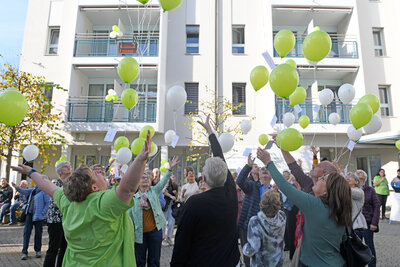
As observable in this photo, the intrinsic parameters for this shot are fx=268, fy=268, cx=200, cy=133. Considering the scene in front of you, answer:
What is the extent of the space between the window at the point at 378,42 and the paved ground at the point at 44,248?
34.6ft

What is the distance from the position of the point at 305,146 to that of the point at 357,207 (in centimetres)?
1170

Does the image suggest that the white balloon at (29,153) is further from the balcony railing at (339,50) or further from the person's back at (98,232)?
the balcony railing at (339,50)

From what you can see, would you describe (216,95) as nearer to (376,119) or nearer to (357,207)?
(376,119)

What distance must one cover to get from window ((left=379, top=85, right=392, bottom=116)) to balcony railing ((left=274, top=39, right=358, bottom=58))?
2.54 metres

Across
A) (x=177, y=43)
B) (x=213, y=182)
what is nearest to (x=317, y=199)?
(x=213, y=182)

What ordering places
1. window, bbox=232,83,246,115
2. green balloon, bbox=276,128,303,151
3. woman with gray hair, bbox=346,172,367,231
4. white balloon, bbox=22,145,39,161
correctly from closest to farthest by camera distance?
woman with gray hair, bbox=346,172,367,231 < green balloon, bbox=276,128,303,151 < white balloon, bbox=22,145,39,161 < window, bbox=232,83,246,115

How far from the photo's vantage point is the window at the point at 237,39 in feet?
51.4

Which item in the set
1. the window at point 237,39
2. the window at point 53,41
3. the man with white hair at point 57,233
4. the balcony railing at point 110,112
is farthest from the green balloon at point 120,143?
the window at point 53,41

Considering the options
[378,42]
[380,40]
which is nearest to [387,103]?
[378,42]

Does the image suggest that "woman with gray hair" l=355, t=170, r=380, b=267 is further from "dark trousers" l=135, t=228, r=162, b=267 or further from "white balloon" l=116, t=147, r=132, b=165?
"white balloon" l=116, t=147, r=132, b=165

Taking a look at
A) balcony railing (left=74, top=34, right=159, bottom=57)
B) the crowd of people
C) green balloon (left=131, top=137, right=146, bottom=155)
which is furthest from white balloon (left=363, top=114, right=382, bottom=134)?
balcony railing (left=74, top=34, right=159, bottom=57)

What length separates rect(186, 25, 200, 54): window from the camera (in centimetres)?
1561

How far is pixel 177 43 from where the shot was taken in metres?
15.5

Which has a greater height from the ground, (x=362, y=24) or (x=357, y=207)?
(x=362, y=24)
